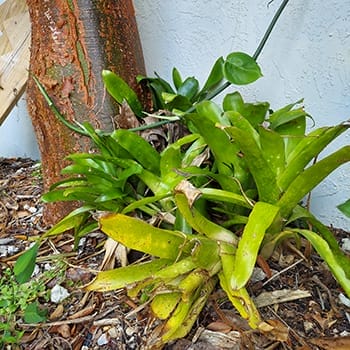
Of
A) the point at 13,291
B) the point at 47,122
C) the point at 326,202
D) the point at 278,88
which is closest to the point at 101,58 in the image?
the point at 47,122

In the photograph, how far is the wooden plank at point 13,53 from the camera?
1558 mm

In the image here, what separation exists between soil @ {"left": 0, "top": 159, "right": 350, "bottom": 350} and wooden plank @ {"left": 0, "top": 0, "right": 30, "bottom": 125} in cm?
74

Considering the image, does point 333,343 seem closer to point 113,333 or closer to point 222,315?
point 222,315

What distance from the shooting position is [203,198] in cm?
93

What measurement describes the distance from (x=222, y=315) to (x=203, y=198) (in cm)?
25

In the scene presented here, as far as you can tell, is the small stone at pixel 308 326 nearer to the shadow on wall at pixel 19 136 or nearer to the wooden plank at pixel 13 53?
the wooden plank at pixel 13 53

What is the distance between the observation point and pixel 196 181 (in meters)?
0.98

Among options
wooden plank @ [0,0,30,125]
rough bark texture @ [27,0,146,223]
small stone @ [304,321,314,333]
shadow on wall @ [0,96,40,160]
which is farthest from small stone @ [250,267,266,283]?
shadow on wall @ [0,96,40,160]

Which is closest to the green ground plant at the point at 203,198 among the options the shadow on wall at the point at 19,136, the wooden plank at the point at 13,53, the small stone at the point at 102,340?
the small stone at the point at 102,340

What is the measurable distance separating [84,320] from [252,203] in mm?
434

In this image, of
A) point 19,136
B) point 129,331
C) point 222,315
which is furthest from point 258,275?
point 19,136

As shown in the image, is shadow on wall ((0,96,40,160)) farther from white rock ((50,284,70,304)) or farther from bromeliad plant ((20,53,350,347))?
white rock ((50,284,70,304))

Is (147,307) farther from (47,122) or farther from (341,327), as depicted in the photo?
(47,122)

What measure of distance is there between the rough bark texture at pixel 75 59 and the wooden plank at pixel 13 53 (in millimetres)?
428
